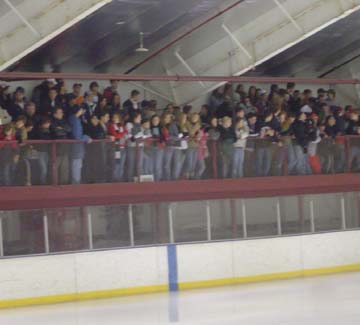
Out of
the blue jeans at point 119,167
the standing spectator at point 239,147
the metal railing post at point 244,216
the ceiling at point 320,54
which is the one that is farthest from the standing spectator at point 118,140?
the ceiling at point 320,54

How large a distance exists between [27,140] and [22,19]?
243 centimetres

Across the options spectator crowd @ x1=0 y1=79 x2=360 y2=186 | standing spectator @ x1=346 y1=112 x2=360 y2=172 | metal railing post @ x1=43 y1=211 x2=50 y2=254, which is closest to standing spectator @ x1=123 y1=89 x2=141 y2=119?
spectator crowd @ x1=0 y1=79 x2=360 y2=186

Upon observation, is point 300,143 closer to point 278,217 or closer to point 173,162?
point 278,217

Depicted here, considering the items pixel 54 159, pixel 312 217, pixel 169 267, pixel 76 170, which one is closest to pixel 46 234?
pixel 76 170

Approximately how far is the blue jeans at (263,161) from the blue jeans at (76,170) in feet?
15.3

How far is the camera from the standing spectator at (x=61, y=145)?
70.3ft

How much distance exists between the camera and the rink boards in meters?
21.3

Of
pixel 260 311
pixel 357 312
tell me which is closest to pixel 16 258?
pixel 260 311

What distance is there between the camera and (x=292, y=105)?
2677cm

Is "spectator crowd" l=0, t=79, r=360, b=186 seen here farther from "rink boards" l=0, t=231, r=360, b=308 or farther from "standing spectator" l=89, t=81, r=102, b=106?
"rink boards" l=0, t=231, r=360, b=308

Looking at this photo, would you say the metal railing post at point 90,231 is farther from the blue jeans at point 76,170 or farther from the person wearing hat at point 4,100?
the person wearing hat at point 4,100

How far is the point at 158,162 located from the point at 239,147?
2092 millimetres

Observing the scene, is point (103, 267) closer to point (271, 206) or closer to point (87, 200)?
point (87, 200)

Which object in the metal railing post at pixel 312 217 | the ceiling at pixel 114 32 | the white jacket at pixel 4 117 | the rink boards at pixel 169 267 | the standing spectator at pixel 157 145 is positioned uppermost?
the ceiling at pixel 114 32
